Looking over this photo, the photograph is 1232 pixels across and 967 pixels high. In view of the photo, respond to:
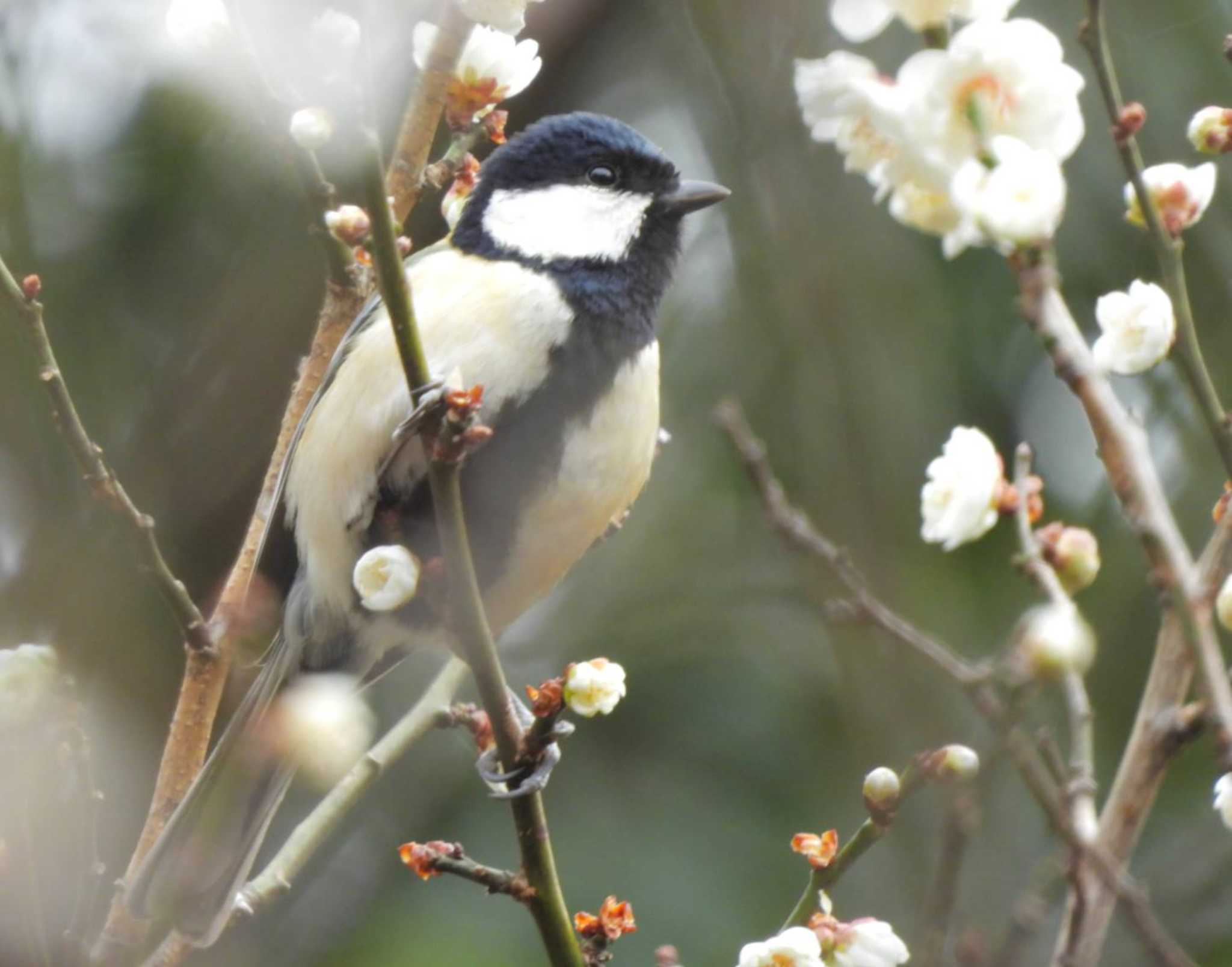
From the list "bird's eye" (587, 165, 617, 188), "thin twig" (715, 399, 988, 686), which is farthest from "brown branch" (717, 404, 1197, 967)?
"bird's eye" (587, 165, 617, 188)

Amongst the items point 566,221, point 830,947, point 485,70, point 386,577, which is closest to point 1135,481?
point 830,947

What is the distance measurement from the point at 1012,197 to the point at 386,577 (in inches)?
31.7

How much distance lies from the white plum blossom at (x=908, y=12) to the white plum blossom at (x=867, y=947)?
64 cm

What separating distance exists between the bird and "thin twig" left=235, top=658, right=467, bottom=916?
15 cm

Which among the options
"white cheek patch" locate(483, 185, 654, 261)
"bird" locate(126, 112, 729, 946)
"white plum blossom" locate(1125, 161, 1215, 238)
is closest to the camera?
"white plum blossom" locate(1125, 161, 1215, 238)

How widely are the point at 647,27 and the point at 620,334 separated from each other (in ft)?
5.23

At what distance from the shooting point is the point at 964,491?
99cm

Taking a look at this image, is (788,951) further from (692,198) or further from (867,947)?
(692,198)

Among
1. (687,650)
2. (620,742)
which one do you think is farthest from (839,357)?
(620,742)

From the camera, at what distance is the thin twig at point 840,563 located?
939mm

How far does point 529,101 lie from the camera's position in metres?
3.11

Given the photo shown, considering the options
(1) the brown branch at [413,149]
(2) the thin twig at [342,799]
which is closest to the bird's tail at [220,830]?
(2) the thin twig at [342,799]

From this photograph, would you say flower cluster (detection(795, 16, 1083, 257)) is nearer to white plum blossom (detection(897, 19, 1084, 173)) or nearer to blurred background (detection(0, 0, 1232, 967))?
white plum blossom (detection(897, 19, 1084, 173))

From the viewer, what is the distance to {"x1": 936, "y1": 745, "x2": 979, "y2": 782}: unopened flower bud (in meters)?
1.03
